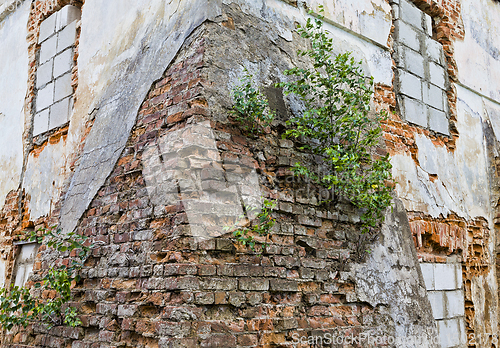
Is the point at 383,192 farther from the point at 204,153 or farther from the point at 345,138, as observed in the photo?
the point at 204,153

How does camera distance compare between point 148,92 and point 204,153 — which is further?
point 148,92

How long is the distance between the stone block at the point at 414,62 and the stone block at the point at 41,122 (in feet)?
12.8

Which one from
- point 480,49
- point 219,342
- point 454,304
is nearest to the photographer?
point 219,342

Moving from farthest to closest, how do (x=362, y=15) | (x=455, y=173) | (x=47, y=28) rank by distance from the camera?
(x=47, y=28) < (x=455, y=173) < (x=362, y=15)

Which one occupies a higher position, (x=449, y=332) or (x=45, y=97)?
(x=45, y=97)

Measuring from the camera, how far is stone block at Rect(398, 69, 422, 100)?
16.1ft

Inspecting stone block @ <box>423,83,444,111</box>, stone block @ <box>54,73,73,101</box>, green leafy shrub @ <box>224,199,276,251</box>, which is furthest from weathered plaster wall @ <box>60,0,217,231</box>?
stone block @ <box>423,83,444,111</box>

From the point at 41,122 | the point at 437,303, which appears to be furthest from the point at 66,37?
the point at 437,303

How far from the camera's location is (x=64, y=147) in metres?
4.69

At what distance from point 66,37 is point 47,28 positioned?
57cm

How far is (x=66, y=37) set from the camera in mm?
5051

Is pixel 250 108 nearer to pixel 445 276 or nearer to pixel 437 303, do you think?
pixel 437 303

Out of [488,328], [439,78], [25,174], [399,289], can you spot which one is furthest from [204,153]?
[488,328]

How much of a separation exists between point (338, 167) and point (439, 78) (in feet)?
8.88
